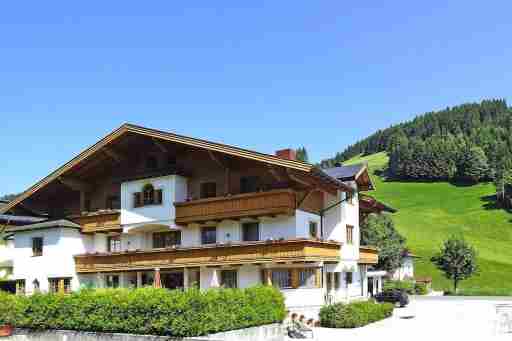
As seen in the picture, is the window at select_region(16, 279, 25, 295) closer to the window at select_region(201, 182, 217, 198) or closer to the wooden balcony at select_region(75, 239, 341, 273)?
the wooden balcony at select_region(75, 239, 341, 273)

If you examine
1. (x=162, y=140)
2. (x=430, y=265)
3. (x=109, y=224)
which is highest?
(x=162, y=140)

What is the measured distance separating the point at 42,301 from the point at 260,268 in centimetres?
1279

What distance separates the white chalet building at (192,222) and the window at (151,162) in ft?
0.25

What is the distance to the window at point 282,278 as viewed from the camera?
3516 centimetres

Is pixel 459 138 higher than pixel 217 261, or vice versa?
pixel 459 138

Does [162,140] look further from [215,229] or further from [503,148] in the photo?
[503,148]

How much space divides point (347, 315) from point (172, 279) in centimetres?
1278

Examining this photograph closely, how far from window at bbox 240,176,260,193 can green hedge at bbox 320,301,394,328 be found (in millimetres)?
8398

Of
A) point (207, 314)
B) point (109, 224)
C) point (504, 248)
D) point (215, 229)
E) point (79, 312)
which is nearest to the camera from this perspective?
point (207, 314)

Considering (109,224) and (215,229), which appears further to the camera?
(109,224)

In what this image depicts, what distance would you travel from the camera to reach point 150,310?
2430 centimetres

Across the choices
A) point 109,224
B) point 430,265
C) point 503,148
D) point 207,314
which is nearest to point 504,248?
point 430,265

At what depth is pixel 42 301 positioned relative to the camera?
1111 inches

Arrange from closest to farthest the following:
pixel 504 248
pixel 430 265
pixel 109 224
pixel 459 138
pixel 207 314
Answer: pixel 207 314 < pixel 109 224 < pixel 430 265 < pixel 504 248 < pixel 459 138
